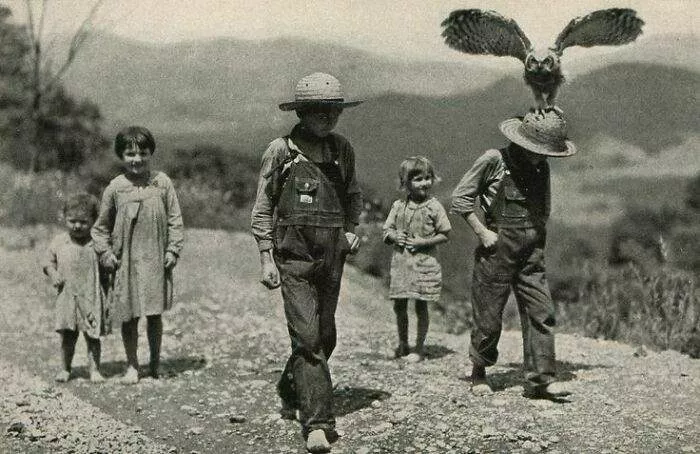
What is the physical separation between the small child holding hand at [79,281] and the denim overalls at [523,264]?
2863 millimetres

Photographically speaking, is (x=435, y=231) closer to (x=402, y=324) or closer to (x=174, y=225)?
(x=402, y=324)

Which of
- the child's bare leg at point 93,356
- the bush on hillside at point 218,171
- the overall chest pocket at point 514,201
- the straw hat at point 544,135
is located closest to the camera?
the straw hat at point 544,135

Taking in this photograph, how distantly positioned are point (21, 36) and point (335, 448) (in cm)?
1156

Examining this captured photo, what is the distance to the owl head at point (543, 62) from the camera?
5.43 m

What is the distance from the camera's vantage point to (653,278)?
8.68 metres

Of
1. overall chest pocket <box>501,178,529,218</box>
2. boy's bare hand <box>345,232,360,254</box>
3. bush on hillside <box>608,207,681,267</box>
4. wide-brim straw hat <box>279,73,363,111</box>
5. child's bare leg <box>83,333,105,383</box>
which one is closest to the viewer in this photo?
wide-brim straw hat <box>279,73,363,111</box>

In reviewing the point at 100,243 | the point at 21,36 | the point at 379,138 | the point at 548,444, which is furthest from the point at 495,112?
the point at 21,36

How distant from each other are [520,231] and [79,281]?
10.7 ft

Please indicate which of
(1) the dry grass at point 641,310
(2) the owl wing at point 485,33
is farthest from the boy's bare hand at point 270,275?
(1) the dry grass at point 641,310

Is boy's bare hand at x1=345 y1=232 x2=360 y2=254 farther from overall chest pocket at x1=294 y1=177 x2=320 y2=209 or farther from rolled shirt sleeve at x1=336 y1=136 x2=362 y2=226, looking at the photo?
overall chest pocket at x1=294 y1=177 x2=320 y2=209

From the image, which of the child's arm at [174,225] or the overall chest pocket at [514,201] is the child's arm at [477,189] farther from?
the child's arm at [174,225]

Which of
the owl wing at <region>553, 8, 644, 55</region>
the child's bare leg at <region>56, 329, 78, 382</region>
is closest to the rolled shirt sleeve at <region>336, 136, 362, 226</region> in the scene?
the owl wing at <region>553, 8, 644, 55</region>

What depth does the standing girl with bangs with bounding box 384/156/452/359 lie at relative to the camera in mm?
6793

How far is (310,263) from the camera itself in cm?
493
